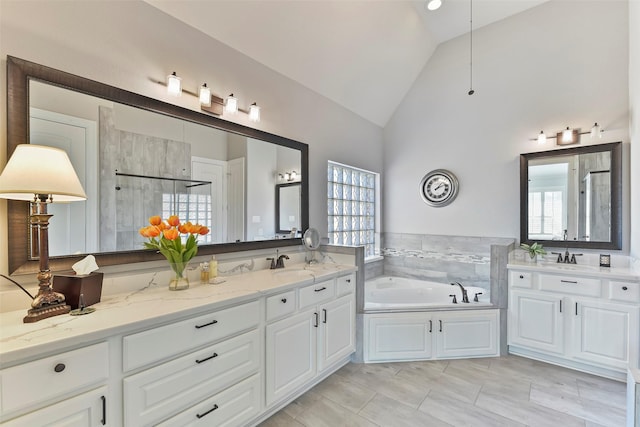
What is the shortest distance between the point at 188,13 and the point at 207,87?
487 mm

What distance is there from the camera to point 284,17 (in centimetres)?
237

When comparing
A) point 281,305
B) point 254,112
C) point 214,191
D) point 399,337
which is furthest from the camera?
point 399,337

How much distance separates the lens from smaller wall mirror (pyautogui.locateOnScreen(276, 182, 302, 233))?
2.77m

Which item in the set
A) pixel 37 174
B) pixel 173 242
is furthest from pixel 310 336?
A: pixel 37 174

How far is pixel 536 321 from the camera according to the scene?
2.74m

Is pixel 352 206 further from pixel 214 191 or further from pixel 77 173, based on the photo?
pixel 77 173

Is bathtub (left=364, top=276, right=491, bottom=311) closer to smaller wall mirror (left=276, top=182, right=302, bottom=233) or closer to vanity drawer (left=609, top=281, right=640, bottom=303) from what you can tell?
vanity drawer (left=609, top=281, right=640, bottom=303)

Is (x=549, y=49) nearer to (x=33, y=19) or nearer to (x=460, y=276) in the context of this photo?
(x=460, y=276)

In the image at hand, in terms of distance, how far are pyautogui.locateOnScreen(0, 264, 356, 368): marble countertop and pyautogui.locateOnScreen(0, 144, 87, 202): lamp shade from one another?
563mm

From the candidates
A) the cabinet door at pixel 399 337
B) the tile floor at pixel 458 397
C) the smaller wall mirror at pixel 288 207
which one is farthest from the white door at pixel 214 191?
the cabinet door at pixel 399 337

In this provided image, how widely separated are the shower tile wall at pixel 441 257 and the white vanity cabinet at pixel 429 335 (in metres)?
0.85

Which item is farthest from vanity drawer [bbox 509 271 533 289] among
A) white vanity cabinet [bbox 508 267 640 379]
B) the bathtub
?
the bathtub

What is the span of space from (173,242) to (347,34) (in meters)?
2.55

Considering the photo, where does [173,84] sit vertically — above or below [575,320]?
above
